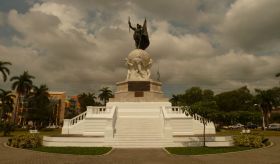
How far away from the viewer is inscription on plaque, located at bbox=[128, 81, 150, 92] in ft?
123

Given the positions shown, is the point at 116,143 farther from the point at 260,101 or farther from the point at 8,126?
the point at 260,101

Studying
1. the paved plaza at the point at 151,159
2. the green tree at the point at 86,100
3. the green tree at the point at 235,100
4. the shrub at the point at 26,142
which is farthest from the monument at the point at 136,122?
the green tree at the point at 86,100

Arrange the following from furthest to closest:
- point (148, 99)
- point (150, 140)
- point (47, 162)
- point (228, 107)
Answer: point (228, 107) < point (148, 99) < point (150, 140) < point (47, 162)

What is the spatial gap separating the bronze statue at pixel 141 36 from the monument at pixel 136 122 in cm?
249

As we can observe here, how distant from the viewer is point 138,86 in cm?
3772

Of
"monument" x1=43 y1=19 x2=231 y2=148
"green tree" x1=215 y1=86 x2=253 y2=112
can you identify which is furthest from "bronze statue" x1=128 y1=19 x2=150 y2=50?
"green tree" x1=215 y1=86 x2=253 y2=112

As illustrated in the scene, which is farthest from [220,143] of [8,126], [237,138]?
[8,126]

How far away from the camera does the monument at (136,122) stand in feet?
68.0

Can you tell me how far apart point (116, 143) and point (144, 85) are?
57.7 ft

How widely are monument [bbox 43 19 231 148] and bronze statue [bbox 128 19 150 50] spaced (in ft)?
8.18

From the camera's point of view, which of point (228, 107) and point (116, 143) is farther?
point (228, 107)

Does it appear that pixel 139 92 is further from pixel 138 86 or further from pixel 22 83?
pixel 22 83

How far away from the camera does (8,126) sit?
125ft

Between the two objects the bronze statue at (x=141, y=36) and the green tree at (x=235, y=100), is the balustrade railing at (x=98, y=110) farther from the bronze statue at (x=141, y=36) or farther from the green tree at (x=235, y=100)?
the green tree at (x=235, y=100)
